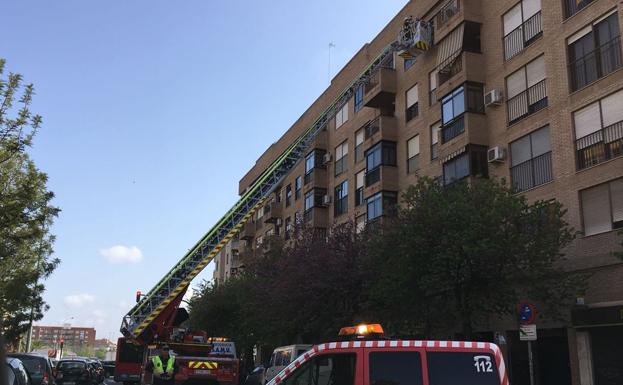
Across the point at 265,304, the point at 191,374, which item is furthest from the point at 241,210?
the point at 191,374

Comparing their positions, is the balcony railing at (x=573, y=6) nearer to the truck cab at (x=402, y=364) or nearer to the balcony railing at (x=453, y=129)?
the balcony railing at (x=453, y=129)

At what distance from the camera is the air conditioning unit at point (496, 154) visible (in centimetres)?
2527

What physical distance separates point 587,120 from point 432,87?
10.9 m

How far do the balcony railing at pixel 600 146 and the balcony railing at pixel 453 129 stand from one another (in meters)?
6.13

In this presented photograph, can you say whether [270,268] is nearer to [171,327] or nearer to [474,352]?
[171,327]

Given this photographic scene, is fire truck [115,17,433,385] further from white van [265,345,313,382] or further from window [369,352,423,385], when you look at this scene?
window [369,352,423,385]

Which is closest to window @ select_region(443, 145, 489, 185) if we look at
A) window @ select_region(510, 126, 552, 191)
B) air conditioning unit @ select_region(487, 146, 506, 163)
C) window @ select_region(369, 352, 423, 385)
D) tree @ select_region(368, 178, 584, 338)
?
air conditioning unit @ select_region(487, 146, 506, 163)

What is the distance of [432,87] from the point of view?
3156 cm

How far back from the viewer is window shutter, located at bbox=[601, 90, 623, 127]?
20281mm

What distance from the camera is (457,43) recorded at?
1126 inches

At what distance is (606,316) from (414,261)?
5769mm

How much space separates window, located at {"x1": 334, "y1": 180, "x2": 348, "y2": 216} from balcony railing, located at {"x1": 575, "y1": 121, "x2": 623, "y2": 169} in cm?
1963

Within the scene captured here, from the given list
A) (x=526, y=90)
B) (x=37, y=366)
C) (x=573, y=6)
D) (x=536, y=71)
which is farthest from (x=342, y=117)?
(x=37, y=366)

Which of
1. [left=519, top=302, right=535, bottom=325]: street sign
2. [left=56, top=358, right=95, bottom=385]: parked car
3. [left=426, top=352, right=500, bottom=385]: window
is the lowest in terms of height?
[left=56, top=358, right=95, bottom=385]: parked car
